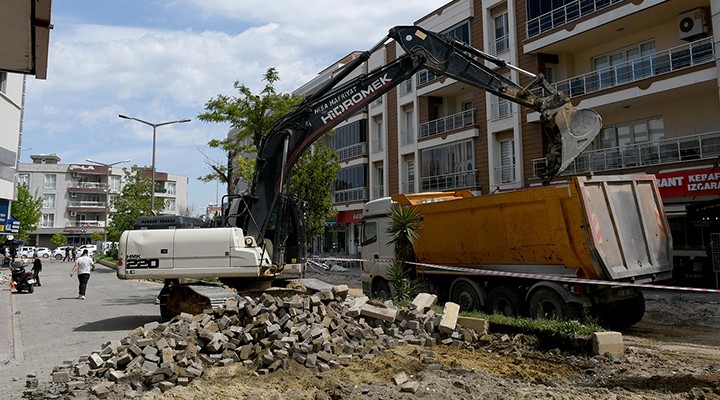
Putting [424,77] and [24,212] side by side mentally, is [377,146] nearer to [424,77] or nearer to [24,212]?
[424,77]

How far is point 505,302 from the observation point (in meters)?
11.8

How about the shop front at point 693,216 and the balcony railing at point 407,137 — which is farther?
the balcony railing at point 407,137

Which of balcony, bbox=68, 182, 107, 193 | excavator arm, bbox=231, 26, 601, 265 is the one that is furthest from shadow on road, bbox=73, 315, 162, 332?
balcony, bbox=68, 182, 107, 193

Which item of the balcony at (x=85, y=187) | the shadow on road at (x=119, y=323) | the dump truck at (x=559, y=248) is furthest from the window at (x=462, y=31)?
the balcony at (x=85, y=187)

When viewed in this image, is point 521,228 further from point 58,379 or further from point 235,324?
point 58,379

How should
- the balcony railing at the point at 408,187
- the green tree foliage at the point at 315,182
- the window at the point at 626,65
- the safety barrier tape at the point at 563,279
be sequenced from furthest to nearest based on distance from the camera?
the balcony railing at the point at 408,187 < the green tree foliage at the point at 315,182 < the window at the point at 626,65 < the safety barrier tape at the point at 563,279

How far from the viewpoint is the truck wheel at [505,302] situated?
37.7 feet

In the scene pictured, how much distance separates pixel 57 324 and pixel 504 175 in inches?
780

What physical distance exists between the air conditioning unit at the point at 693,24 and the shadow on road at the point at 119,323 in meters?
18.9

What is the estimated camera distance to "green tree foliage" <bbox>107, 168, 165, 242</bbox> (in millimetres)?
45362

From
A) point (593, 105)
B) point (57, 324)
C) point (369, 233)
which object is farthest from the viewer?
point (593, 105)

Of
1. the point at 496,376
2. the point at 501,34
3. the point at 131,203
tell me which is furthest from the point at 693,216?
the point at 131,203

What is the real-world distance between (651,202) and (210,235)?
28.9 feet

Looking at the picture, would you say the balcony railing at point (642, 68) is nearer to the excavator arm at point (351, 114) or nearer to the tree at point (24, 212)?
the excavator arm at point (351, 114)
